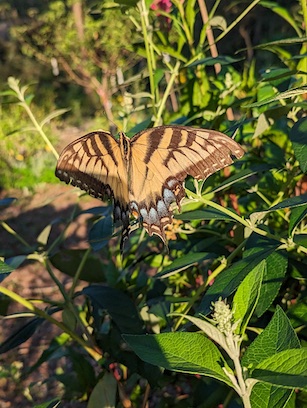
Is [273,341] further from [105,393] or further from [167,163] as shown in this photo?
[105,393]

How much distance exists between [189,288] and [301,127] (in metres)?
0.70

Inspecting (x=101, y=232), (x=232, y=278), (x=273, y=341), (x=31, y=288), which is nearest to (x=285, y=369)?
(x=273, y=341)

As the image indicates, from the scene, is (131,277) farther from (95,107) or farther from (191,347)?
(95,107)

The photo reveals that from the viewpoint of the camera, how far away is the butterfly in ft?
3.29

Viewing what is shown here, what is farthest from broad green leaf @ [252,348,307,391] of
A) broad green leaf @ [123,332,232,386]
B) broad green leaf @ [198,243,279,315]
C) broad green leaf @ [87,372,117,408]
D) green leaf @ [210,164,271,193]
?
broad green leaf @ [87,372,117,408]

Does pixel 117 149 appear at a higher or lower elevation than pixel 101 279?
higher

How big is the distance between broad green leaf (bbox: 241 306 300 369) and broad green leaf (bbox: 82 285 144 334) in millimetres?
510

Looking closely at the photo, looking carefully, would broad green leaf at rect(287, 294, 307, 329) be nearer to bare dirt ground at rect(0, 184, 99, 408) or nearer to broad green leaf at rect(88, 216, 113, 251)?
broad green leaf at rect(88, 216, 113, 251)

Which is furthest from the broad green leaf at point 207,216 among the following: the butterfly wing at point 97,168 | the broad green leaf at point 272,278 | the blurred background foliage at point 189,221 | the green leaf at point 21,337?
the green leaf at point 21,337

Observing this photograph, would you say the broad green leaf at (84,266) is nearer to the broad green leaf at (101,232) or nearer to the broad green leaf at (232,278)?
the broad green leaf at (101,232)

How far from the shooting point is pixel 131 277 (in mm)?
1534

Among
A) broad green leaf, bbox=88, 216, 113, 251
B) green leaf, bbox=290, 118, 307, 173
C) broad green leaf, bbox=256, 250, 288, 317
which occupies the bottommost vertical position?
broad green leaf, bbox=88, 216, 113, 251

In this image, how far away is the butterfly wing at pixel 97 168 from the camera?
3.79 feet

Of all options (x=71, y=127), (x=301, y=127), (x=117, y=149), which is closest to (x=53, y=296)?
(x=117, y=149)
